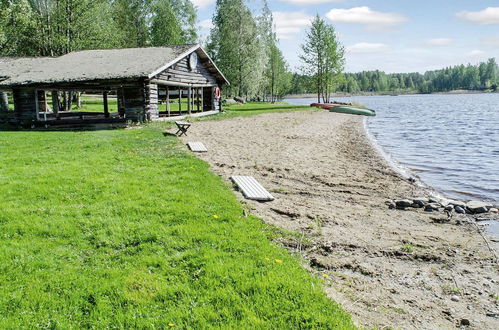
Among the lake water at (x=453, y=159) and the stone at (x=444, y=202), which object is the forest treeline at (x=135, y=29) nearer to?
the lake water at (x=453, y=159)

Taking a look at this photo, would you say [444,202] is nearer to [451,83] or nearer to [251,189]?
[251,189]

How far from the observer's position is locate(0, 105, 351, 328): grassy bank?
365 centimetres

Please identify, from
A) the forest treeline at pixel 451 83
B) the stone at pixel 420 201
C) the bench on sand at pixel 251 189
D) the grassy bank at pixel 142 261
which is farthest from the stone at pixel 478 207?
the forest treeline at pixel 451 83

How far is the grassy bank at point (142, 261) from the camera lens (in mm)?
3646

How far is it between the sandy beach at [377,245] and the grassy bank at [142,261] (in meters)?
0.59

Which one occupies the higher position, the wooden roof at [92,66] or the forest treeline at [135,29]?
the forest treeline at [135,29]

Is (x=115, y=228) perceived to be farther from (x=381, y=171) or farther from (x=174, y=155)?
(x=381, y=171)

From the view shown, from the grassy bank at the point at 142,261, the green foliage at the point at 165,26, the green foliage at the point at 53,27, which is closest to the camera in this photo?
the grassy bank at the point at 142,261

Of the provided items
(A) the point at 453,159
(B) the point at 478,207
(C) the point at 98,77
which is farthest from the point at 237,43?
(B) the point at 478,207

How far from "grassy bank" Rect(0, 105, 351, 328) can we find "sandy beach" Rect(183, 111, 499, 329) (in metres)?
0.59

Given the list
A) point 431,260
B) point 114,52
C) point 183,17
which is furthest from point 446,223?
point 183,17

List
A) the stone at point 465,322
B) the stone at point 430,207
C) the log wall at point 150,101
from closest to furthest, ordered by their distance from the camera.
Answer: the stone at point 465,322 < the stone at point 430,207 < the log wall at point 150,101

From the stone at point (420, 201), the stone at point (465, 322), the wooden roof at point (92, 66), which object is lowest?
the stone at point (465, 322)

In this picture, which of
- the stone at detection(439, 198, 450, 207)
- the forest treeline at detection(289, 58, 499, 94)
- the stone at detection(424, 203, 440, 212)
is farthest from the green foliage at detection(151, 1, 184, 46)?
the forest treeline at detection(289, 58, 499, 94)
